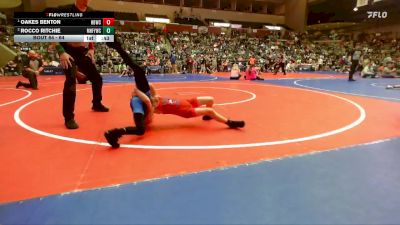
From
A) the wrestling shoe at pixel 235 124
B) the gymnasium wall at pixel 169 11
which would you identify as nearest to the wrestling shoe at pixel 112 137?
the wrestling shoe at pixel 235 124

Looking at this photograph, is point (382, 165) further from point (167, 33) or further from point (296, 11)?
point (296, 11)

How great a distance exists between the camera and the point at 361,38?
35062mm

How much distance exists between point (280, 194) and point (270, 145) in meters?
1.36

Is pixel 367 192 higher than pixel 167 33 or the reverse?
the reverse

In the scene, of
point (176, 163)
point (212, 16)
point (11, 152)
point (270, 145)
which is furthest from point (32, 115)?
point (212, 16)
